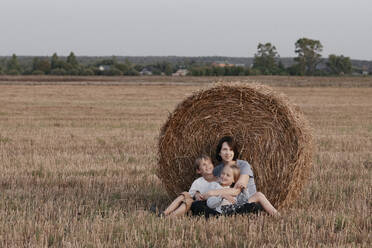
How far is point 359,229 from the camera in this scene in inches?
243

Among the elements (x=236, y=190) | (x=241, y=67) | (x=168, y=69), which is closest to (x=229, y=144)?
(x=236, y=190)

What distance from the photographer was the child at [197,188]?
22.4 ft

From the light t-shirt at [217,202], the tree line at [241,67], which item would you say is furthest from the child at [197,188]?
the tree line at [241,67]

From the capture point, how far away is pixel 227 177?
7.14m

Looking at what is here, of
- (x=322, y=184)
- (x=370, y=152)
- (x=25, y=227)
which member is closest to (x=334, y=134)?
(x=370, y=152)

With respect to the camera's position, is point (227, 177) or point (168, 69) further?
point (168, 69)

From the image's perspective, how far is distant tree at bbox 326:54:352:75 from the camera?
299 ft

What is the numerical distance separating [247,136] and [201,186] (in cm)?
99

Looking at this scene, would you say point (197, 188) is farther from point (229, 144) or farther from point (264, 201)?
point (264, 201)

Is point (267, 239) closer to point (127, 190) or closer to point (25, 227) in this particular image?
point (25, 227)

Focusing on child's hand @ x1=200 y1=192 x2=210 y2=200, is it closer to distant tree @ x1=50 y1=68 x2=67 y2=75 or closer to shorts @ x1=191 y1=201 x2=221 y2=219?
shorts @ x1=191 y1=201 x2=221 y2=219

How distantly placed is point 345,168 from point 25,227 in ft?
20.3

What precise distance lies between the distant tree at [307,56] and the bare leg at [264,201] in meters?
81.0

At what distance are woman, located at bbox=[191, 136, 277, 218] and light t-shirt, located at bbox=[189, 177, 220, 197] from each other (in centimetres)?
13
